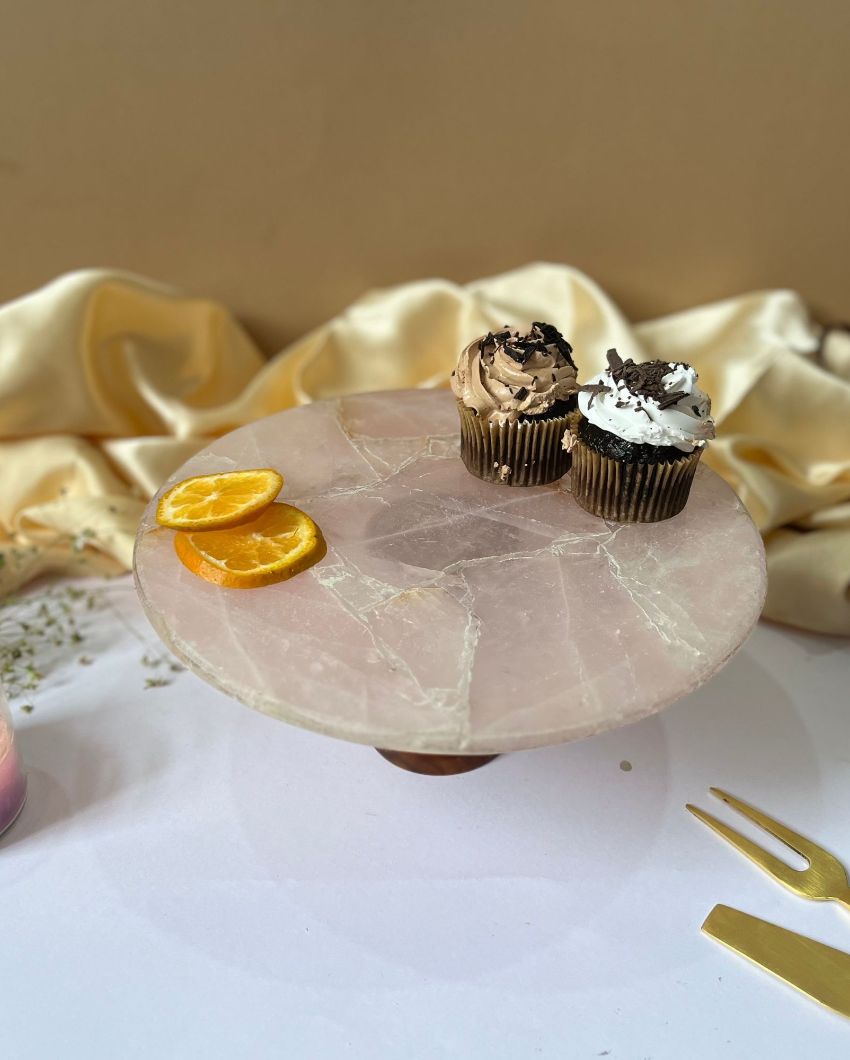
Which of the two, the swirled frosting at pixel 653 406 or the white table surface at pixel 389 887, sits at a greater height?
the swirled frosting at pixel 653 406

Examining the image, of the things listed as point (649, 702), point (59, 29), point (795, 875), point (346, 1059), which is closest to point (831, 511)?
point (795, 875)

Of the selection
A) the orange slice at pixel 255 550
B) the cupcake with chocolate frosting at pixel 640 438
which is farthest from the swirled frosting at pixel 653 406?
the orange slice at pixel 255 550

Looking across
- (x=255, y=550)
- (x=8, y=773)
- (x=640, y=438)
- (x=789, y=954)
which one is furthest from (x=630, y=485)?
(x=8, y=773)

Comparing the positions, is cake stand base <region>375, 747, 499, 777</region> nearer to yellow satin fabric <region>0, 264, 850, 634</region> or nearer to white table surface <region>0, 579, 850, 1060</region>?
white table surface <region>0, 579, 850, 1060</region>

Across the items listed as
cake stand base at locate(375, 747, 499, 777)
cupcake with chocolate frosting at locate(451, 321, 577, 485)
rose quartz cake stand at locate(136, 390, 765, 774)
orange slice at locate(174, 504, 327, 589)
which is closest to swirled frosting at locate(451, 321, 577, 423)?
cupcake with chocolate frosting at locate(451, 321, 577, 485)

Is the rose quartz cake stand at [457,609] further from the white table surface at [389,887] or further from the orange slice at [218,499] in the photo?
the white table surface at [389,887]

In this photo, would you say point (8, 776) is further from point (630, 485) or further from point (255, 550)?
point (630, 485)
